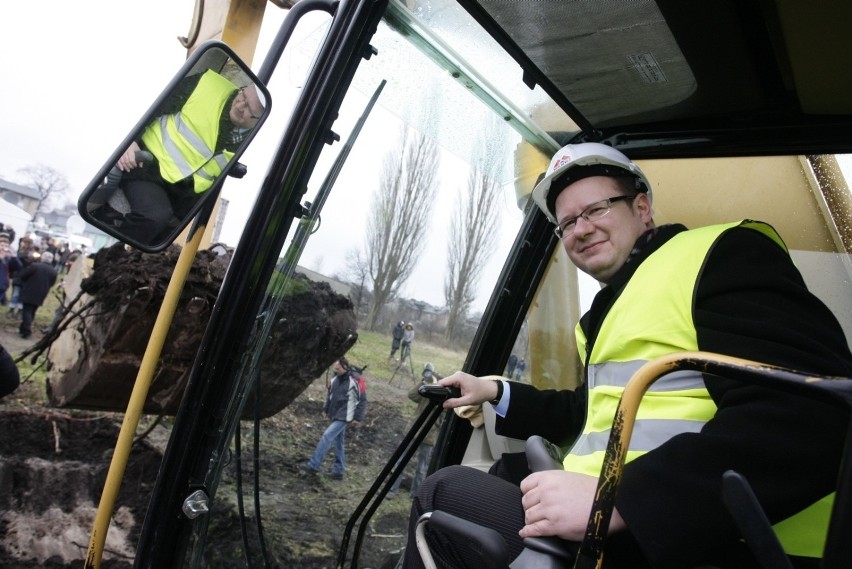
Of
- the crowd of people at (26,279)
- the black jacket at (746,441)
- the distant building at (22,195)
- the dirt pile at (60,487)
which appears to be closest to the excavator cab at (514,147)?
the black jacket at (746,441)

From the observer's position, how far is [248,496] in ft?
5.88

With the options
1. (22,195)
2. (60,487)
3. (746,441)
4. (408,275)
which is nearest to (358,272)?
(408,275)

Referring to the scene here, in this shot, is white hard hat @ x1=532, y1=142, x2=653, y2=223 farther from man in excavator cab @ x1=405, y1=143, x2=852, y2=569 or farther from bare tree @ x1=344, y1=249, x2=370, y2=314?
bare tree @ x1=344, y1=249, x2=370, y2=314

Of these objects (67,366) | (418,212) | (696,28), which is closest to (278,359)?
(418,212)

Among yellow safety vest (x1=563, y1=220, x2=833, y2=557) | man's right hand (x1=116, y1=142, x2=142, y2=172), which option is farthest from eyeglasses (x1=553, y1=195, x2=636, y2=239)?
man's right hand (x1=116, y1=142, x2=142, y2=172)

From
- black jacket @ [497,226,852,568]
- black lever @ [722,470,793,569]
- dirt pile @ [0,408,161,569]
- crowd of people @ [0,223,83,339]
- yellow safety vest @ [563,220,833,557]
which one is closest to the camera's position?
black lever @ [722,470,793,569]

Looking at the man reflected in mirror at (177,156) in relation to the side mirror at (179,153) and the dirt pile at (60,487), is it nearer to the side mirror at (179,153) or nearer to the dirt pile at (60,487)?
the side mirror at (179,153)

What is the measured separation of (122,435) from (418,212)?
1.41m

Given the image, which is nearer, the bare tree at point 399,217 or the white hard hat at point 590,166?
the white hard hat at point 590,166

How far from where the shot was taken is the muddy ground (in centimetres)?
181

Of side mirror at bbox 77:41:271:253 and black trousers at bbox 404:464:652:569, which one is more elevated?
side mirror at bbox 77:41:271:253

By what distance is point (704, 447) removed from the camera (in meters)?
0.93

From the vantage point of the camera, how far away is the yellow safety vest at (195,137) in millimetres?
1322

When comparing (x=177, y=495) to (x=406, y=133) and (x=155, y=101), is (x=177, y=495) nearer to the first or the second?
(x=155, y=101)
